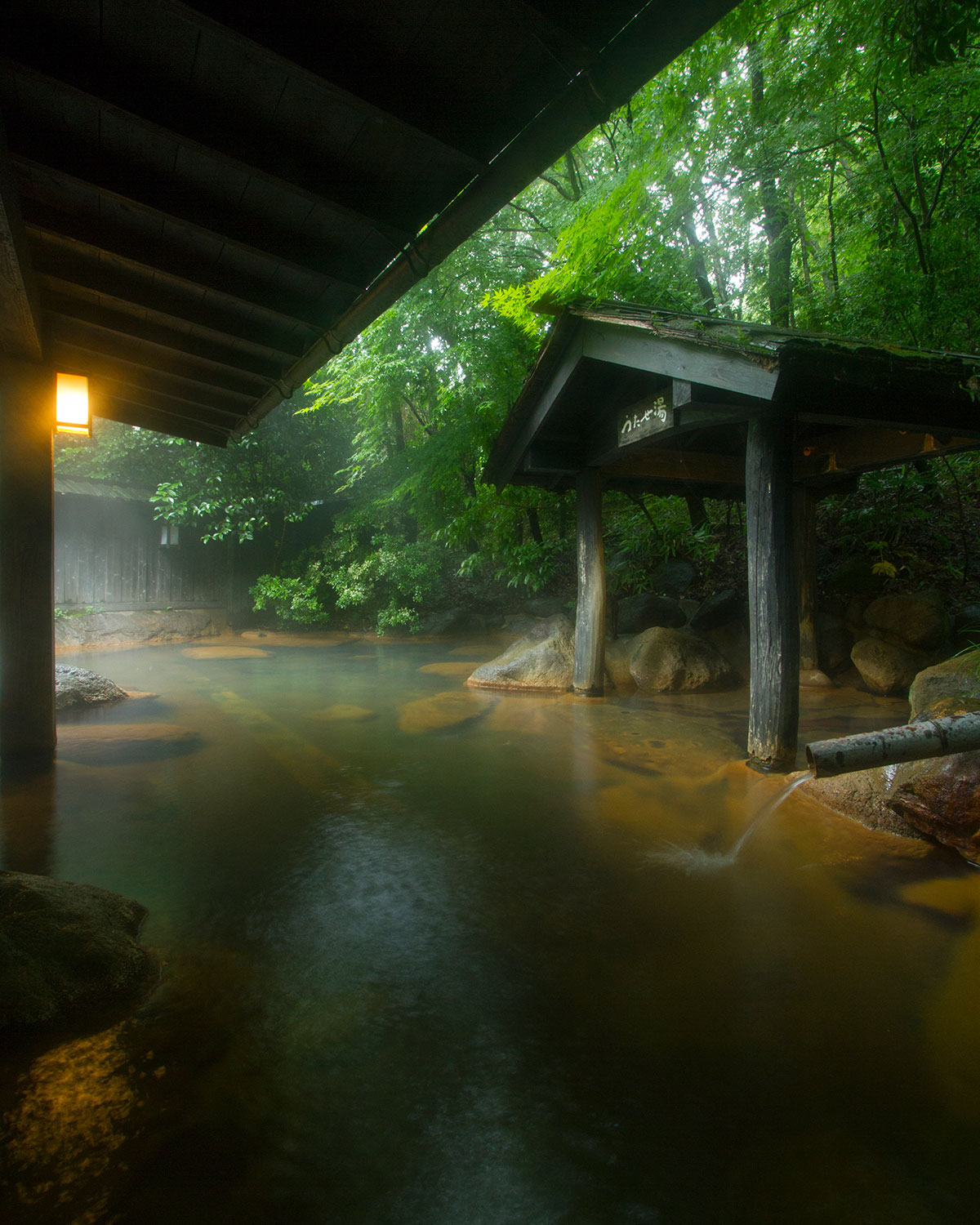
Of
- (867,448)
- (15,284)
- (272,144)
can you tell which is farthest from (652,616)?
(15,284)

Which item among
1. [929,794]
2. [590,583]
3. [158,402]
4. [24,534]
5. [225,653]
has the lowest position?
[929,794]

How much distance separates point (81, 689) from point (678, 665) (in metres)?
7.48

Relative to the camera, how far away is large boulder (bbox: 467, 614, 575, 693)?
8602mm

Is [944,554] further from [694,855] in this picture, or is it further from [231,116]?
[231,116]

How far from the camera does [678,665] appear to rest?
823cm

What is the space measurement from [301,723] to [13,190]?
5.15 m

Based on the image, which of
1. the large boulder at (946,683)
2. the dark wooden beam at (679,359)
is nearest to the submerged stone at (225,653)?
the dark wooden beam at (679,359)

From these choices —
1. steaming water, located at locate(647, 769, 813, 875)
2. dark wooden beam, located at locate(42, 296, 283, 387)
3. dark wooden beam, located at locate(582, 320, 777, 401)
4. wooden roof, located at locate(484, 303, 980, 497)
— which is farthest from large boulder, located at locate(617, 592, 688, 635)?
dark wooden beam, located at locate(42, 296, 283, 387)

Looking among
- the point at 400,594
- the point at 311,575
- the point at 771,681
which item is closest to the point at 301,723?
the point at 771,681

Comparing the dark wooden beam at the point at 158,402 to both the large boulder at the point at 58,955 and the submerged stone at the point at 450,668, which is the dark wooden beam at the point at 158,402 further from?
the submerged stone at the point at 450,668

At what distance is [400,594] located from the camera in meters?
16.0

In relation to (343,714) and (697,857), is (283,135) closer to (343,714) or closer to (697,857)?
(697,857)

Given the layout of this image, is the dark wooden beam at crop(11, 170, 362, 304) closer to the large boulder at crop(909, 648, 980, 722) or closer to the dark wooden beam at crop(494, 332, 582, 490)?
the dark wooden beam at crop(494, 332, 582, 490)

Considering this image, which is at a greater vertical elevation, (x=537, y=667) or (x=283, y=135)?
(x=283, y=135)
